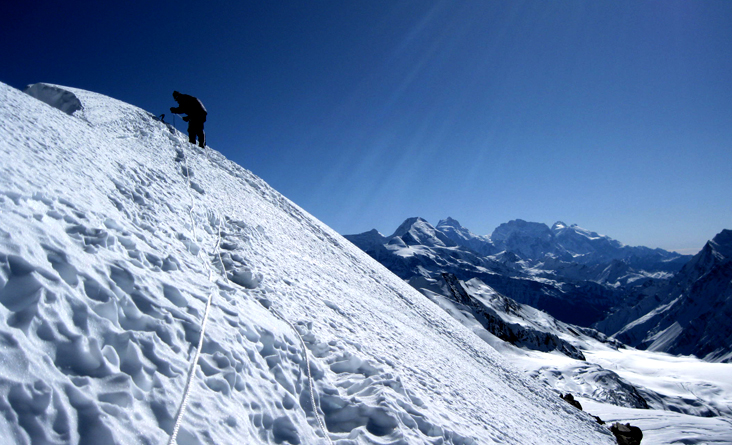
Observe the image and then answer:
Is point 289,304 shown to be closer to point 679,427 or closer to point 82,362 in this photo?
point 82,362

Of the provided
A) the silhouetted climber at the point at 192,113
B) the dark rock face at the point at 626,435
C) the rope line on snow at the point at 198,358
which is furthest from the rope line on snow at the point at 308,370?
the dark rock face at the point at 626,435

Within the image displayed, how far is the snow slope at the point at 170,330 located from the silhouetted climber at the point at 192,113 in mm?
8524

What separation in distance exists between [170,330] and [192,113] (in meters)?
22.2

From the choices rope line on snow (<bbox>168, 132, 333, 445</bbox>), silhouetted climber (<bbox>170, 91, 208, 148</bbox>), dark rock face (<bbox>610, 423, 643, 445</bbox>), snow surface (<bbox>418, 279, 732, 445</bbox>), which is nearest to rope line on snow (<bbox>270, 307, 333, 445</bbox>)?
rope line on snow (<bbox>168, 132, 333, 445</bbox>)

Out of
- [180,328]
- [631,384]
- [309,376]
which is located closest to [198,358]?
[180,328]

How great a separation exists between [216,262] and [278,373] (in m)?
4.23

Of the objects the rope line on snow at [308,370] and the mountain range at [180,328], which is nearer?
the mountain range at [180,328]

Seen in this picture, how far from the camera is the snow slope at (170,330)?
12.6ft

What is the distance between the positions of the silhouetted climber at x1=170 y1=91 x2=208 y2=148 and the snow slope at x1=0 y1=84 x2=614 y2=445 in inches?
336

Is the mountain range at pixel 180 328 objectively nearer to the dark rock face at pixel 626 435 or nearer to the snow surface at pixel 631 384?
the dark rock face at pixel 626 435

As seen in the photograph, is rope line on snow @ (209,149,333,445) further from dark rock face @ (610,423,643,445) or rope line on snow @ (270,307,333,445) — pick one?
dark rock face @ (610,423,643,445)

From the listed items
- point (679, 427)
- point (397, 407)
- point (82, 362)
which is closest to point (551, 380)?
point (679, 427)

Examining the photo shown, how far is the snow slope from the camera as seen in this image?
383 centimetres

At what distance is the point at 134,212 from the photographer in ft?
28.1
